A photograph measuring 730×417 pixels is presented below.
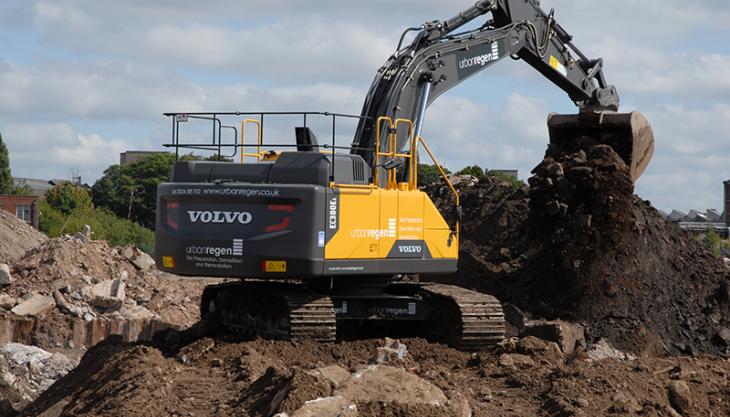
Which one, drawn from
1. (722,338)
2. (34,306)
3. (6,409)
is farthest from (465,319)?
(34,306)

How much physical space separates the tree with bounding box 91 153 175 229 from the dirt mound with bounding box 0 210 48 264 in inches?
1135

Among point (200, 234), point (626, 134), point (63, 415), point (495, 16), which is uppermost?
point (495, 16)

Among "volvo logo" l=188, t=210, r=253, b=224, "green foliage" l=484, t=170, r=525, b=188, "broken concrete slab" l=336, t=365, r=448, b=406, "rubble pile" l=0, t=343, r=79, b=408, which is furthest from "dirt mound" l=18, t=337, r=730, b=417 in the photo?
"green foliage" l=484, t=170, r=525, b=188

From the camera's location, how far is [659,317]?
1808 cm

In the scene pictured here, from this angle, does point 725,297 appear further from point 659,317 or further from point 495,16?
point 495,16

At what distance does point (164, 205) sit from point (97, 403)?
3.14 metres

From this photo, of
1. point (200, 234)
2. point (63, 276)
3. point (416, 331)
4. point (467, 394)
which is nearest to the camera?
point (467, 394)

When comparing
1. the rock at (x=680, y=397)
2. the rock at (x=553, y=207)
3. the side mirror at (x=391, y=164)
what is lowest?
the rock at (x=680, y=397)

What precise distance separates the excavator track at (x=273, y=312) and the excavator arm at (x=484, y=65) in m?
1.80

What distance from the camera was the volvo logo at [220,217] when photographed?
40.3 feet

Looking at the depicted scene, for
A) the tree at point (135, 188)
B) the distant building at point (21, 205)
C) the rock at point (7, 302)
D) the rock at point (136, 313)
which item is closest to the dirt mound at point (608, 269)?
the rock at point (136, 313)

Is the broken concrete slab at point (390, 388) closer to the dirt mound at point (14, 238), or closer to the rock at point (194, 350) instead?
the rock at point (194, 350)

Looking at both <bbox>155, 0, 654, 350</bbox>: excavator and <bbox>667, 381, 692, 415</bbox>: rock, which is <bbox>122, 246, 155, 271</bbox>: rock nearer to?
<bbox>155, 0, 654, 350</bbox>: excavator

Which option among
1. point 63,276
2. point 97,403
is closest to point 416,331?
point 97,403
